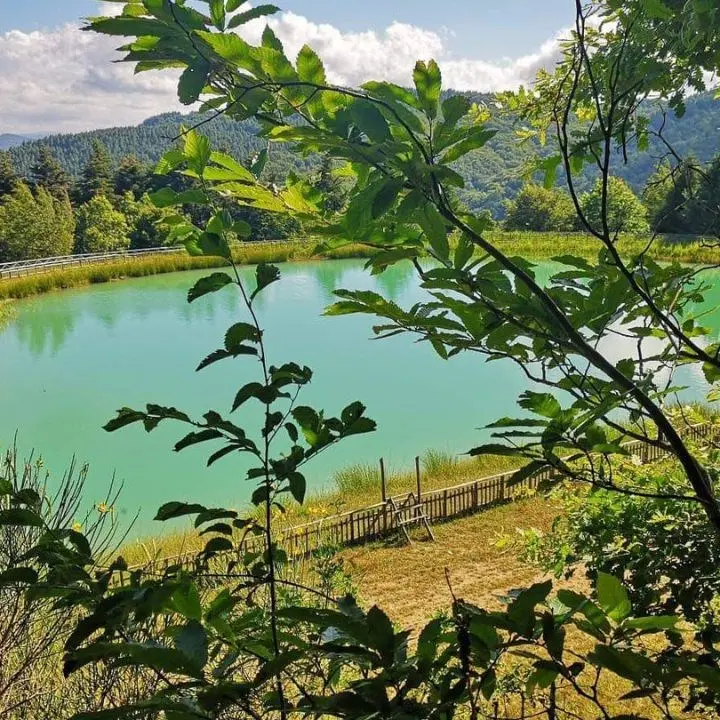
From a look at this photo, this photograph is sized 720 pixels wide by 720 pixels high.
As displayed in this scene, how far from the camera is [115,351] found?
1722cm

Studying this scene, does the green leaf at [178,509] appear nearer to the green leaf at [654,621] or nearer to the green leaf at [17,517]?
the green leaf at [17,517]

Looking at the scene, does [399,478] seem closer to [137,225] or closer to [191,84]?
[191,84]

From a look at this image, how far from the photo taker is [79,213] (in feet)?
117

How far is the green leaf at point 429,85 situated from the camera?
63 centimetres

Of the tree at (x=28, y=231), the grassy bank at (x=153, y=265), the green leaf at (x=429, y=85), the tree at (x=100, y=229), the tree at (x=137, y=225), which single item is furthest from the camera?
the tree at (x=137, y=225)

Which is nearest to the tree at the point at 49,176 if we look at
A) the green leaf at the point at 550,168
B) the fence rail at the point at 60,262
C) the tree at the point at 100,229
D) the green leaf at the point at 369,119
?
the tree at the point at 100,229

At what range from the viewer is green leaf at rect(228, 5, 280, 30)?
597mm

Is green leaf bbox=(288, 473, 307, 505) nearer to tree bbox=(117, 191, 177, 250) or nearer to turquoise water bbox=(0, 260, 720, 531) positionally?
turquoise water bbox=(0, 260, 720, 531)

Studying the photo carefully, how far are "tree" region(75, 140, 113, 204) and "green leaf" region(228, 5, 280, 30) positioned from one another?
42149 millimetres

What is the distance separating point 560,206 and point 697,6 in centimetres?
4629

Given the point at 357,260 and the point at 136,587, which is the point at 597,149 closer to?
the point at 136,587

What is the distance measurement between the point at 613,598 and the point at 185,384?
14.3 meters

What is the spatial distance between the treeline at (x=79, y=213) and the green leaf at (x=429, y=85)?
22.1m

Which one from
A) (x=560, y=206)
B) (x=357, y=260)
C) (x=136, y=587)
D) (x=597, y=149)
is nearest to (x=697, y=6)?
(x=597, y=149)
